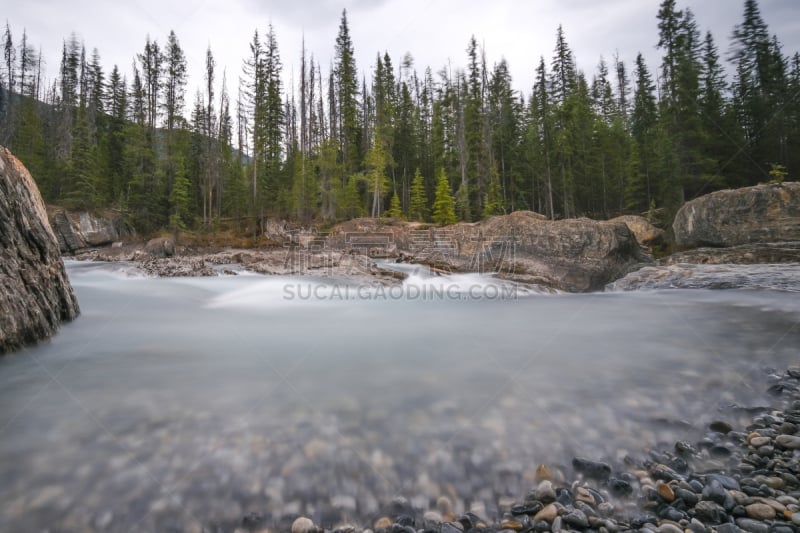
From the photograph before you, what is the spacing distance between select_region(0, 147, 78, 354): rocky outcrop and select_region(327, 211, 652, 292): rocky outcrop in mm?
10852

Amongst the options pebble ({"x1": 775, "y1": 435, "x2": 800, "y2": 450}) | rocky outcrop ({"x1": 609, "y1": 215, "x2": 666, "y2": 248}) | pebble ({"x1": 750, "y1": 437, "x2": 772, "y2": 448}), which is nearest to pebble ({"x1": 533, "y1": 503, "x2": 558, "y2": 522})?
pebble ({"x1": 750, "y1": 437, "x2": 772, "y2": 448})

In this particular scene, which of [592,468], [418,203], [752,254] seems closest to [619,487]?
[592,468]

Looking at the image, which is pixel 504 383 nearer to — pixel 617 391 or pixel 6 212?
pixel 617 391

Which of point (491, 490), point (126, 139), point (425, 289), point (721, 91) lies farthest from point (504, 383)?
point (126, 139)

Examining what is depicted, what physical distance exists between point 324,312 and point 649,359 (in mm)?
5306

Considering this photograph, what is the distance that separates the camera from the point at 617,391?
3240 millimetres

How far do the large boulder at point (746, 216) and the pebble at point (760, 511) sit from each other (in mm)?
13145

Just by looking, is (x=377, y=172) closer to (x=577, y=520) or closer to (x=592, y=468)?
(x=592, y=468)

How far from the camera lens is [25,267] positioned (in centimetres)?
403

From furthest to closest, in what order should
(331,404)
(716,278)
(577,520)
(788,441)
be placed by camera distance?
(716,278)
(331,404)
(788,441)
(577,520)

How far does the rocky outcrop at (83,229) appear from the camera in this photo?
21594 mm

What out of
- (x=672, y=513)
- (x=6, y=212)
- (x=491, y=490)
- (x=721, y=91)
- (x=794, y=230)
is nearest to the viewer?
(x=672, y=513)

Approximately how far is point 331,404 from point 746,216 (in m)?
14.5

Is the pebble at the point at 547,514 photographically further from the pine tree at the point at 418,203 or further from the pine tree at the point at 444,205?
the pine tree at the point at 418,203
